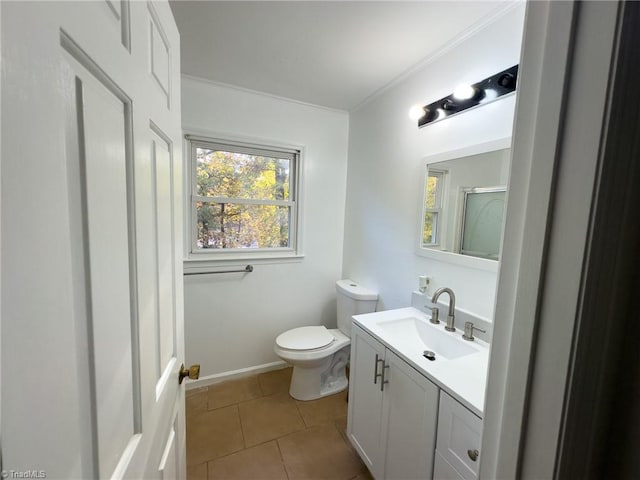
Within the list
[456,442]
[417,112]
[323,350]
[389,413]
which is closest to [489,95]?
[417,112]

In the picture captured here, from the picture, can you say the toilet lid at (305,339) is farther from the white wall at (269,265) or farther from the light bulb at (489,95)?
the light bulb at (489,95)

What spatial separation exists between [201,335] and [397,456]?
5.25ft

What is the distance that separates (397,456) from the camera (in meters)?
1.15

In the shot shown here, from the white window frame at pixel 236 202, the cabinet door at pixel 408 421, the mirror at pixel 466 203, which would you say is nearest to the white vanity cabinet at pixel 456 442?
the cabinet door at pixel 408 421

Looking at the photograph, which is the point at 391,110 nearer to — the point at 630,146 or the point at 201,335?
the point at 630,146

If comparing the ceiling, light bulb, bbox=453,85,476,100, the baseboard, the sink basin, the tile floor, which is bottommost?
the tile floor

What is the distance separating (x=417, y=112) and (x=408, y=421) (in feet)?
5.41

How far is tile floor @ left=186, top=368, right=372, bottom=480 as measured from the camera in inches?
57.1

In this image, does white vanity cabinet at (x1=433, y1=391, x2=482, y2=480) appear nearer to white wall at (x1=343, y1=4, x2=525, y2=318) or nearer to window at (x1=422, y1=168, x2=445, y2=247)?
white wall at (x1=343, y1=4, x2=525, y2=318)

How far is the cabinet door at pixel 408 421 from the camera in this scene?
997mm

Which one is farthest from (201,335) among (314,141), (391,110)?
(391,110)

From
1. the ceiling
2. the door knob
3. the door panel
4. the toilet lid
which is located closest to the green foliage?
the ceiling

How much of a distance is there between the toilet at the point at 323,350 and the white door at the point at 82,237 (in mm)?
1216

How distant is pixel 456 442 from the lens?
0.89 meters
